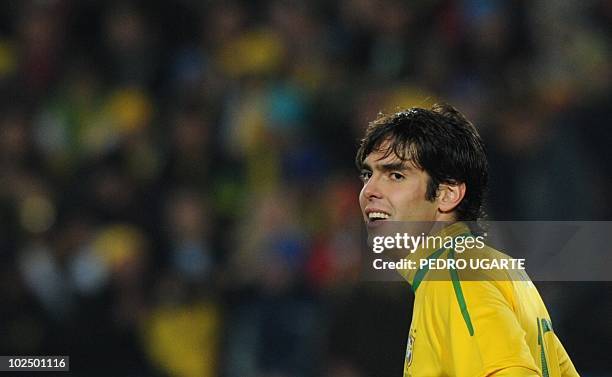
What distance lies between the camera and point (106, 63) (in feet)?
24.1

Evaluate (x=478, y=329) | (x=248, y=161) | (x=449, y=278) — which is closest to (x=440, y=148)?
(x=449, y=278)

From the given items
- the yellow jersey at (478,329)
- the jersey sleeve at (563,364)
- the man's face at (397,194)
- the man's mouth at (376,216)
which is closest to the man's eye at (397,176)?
the man's face at (397,194)

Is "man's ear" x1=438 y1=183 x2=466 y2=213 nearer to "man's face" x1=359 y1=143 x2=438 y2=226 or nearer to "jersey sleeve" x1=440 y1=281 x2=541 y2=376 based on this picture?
"man's face" x1=359 y1=143 x2=438 y2=226

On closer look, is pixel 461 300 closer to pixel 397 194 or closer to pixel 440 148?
pixel 397 194

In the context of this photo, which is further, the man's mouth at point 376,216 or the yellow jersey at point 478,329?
the man's mouth at point 376,216

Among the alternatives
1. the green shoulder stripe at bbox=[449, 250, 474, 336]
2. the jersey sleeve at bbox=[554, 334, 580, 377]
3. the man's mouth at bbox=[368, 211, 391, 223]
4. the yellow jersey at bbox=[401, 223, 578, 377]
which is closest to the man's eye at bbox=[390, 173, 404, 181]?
the man's mouth at bbox=[368, 211, 391, 223]

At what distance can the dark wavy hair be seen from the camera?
113 inches

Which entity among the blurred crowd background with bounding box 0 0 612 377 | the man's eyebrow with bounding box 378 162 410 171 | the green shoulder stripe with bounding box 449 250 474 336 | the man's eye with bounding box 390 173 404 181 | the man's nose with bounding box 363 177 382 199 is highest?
the blurred crowd background with bounding box 0 0 612 377

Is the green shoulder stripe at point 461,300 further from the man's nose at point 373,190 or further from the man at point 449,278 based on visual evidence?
the man's nose at point 373,190

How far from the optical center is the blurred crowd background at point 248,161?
566 centimetres

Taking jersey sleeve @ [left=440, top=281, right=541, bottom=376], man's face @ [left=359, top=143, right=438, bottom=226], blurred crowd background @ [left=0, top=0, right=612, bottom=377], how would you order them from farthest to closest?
1. blurred crowd background @ [left=0, top=0, right=612, bottom=377]
2. man's face @ [left=359, top=143, right=438, bottom=226]
3. jersey sleeve @ [left=440, top=281, right=541, bottom=376]

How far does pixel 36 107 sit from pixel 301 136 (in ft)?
6.53

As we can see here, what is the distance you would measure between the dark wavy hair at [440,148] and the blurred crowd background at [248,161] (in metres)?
2.15

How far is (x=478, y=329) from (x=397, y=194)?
572 millimetres
